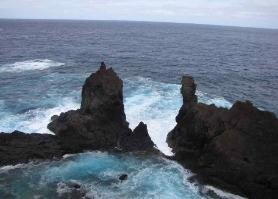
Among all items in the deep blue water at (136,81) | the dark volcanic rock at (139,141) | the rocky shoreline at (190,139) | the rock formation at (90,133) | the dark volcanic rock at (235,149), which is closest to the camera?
the dark volcanic rock at (235,149)

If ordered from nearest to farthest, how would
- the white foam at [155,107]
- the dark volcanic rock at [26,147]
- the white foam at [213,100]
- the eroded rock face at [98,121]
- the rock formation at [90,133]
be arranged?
the dark volcanic rock at [26,147] → the rock formation at [90,133] → the eroded rock face at [98,121] → the white foam at [155,107] → the white foam at [213,100]

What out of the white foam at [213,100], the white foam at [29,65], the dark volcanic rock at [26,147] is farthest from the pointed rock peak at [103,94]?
the white foam at [29,65]

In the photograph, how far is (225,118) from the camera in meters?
33.8

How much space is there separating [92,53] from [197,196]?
72882 mm

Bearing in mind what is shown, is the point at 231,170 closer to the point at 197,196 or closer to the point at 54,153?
the point at 197,196

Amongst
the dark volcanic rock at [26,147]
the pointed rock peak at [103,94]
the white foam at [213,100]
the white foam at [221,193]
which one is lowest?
the white foam at [221,193]

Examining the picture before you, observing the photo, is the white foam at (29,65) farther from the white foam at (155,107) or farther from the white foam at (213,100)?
the white foam at (213,100)

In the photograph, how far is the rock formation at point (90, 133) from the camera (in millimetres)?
35062

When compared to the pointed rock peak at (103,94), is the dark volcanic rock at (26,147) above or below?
below

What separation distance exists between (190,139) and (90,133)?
32.8ft

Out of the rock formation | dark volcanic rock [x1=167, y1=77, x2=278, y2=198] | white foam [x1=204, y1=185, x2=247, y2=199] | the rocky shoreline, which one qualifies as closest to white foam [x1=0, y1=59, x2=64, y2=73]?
the rocky shoreline

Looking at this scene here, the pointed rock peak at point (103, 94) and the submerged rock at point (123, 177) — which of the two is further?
the pointed rock peak at point (103, 94)

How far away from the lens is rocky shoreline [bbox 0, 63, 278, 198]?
102ft

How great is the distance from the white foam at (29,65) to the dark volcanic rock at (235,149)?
1846 inches
